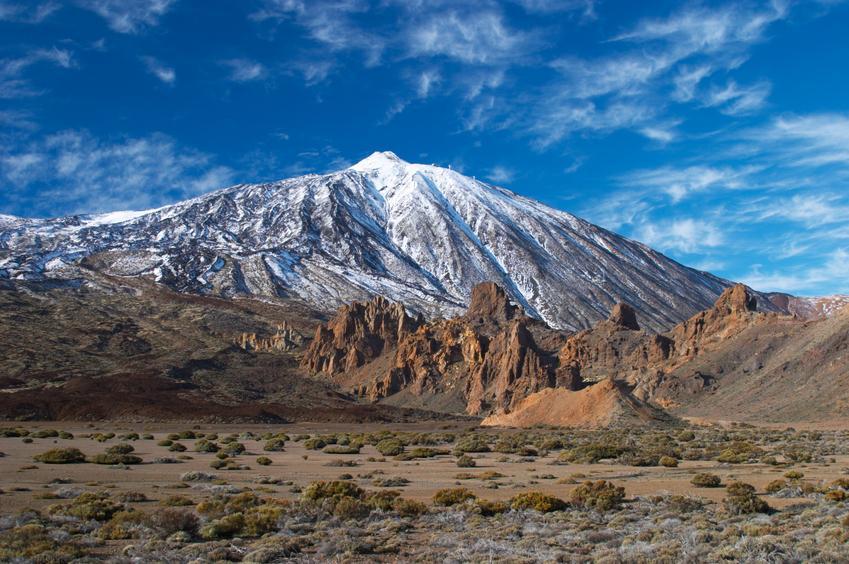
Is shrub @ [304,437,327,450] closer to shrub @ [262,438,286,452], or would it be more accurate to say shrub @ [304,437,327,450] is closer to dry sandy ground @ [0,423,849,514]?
shrub @ [262,438,286,452]

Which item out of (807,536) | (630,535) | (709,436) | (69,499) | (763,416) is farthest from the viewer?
(763,416)

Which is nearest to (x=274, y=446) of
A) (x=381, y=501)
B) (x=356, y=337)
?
(x=381, y=501)

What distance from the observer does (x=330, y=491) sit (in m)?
18.6

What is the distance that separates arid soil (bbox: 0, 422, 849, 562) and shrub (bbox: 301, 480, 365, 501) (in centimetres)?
7

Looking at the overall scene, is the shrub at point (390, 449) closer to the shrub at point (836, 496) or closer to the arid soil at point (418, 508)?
the arid soil at point (418, 508)

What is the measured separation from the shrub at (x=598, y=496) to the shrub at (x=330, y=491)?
5.70 meters

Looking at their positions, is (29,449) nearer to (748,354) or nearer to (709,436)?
(709,436)

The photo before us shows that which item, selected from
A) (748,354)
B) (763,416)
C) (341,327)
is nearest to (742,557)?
(763,416)

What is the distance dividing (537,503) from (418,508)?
2964 mm

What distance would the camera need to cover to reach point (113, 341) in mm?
127938

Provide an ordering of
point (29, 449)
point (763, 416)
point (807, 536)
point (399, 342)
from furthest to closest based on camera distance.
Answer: point (399, 342) → point (763, 416) → point (29, 449) → point (807, 536)

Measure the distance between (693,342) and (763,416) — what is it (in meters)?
29.6

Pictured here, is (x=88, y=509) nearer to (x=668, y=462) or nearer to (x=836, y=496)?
(x=836, y=496)

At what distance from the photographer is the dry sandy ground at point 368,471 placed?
2041 centimetres
